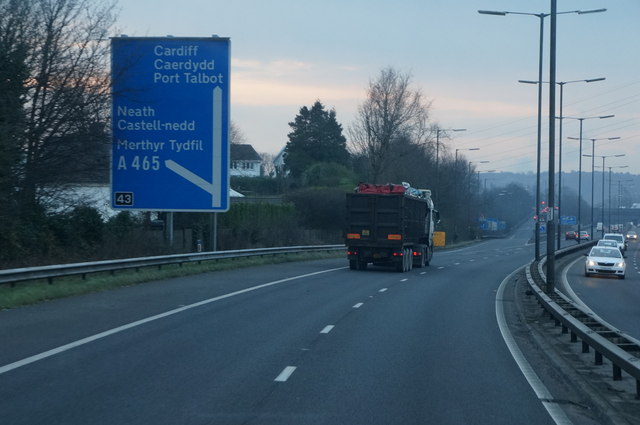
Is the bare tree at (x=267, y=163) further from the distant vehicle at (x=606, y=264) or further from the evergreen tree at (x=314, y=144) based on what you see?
the distant vehicle at (x=606, y=264)

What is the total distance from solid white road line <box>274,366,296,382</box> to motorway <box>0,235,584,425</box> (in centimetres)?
6

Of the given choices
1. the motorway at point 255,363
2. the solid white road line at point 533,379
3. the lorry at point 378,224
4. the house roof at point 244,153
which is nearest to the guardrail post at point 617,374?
the solid white road line at point 533,379

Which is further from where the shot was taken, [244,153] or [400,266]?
[244,153]

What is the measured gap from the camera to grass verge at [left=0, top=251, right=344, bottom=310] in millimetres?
19744

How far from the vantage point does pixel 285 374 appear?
456 inches

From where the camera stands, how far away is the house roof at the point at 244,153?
365ft

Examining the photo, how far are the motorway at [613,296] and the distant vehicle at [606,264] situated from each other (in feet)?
1.12

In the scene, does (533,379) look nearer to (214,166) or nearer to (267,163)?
(214,166)

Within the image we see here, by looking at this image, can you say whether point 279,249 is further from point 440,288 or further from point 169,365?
point 169,365

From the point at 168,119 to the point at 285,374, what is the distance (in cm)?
1791

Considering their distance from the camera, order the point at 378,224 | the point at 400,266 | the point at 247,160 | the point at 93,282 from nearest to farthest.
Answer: the point at 93,282
the point at 378,224
the point at 400,266
the point at 247,160

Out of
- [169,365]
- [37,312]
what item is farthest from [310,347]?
[37,312]

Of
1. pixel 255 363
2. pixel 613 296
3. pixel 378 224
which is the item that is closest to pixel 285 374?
pixel 255 363

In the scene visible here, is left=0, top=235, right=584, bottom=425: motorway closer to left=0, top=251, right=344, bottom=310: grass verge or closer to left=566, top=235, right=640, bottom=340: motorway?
left=0, top=251, right=344, bottom=310: grass verge
